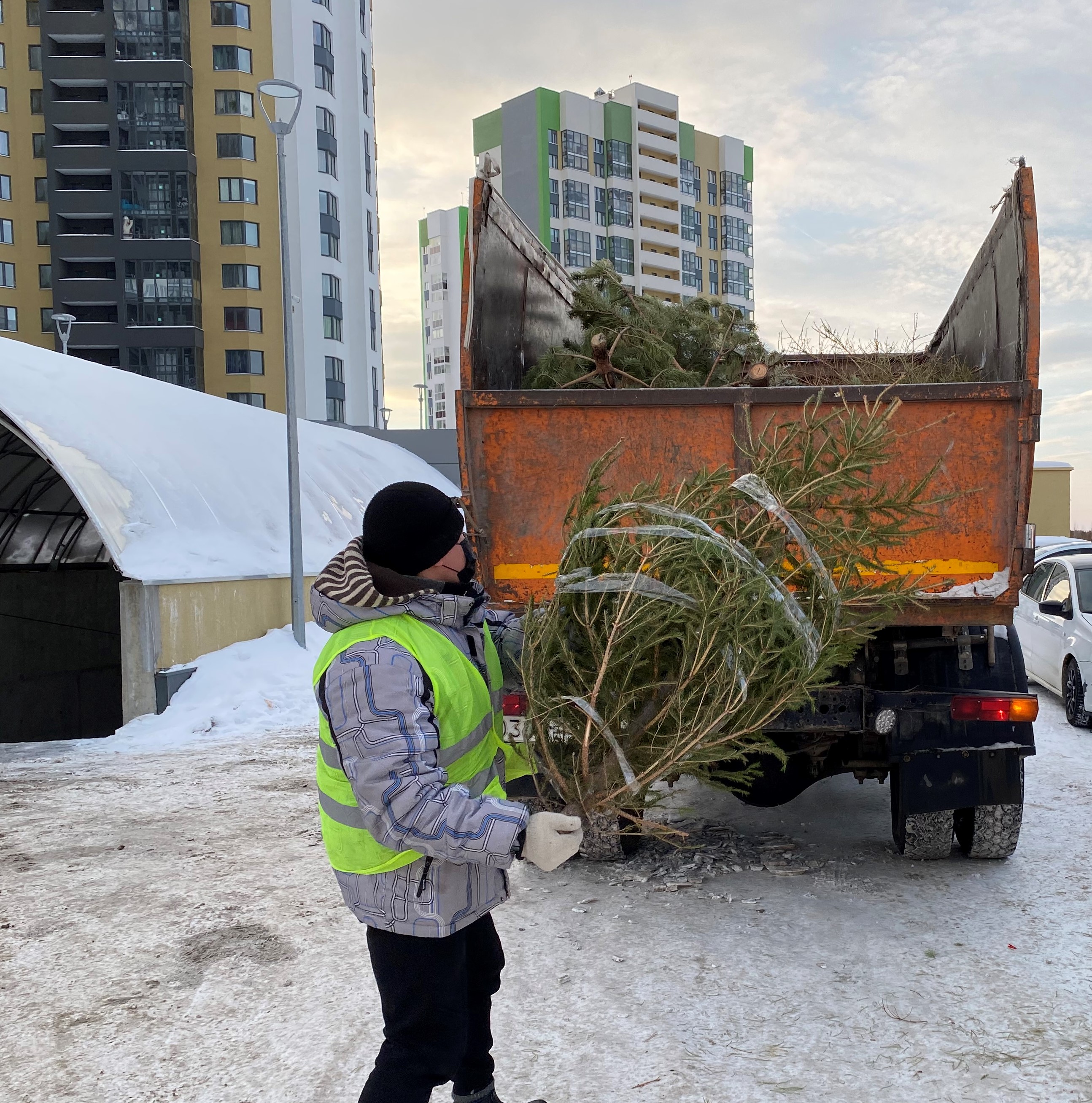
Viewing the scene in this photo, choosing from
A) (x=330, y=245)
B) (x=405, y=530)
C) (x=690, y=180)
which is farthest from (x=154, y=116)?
(x=405, y=530)

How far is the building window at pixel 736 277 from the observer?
81438 millimetres

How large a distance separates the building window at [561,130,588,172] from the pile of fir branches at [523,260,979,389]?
7050 cm

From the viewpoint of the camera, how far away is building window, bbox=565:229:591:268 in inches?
2830

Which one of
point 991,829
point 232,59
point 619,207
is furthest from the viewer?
point 619,207

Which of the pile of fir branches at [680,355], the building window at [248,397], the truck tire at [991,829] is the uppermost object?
the building window at [248,397]

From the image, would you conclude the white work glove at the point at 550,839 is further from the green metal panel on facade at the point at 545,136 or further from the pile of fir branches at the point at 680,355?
the green metal panel on facade at the point at 545,136

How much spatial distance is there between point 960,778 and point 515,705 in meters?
2.52

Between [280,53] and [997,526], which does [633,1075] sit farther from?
[280,53]

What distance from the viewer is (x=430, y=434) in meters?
29.8

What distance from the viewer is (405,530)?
2.29 metres

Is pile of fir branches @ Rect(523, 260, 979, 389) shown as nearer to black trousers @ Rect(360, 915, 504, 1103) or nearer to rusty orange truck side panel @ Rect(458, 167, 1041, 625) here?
rusty orange truck side panel @ Rect(458, 167, 1041, 625)

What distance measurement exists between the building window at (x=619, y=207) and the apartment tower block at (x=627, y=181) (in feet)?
0.22

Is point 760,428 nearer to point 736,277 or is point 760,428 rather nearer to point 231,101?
point 231,101

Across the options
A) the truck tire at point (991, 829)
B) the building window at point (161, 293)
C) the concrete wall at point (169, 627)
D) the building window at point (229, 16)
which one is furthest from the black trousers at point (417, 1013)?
the building window at point (229, 16)
